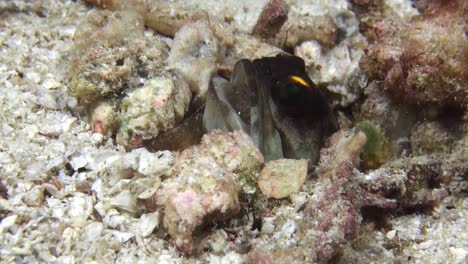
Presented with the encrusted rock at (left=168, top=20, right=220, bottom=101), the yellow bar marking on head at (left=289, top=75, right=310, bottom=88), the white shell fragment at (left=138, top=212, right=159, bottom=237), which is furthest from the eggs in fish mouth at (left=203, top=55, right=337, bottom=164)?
the white shell fragment at (left=138, top=212, right=159, bottom=237)

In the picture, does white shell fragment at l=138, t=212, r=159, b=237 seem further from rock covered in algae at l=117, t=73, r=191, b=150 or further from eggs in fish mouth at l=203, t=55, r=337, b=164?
eggs in fish mouth at l=203, t=55, r=337, b=164

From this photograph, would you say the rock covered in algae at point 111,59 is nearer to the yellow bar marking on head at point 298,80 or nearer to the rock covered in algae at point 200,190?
the rock covered in algae at point 200,190

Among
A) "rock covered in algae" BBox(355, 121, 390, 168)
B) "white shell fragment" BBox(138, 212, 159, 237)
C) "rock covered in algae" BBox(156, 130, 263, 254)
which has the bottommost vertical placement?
"rock covered in algae" BBox(355, 121, 390, 168)

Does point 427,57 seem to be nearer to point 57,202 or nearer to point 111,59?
point 111,59

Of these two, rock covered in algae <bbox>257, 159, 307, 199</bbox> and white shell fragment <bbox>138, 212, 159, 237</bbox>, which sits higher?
rock covered in algae <bbox>257, 159, 307, 199</bbox>

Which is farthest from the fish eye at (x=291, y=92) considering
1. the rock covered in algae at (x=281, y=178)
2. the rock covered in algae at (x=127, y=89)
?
the rock covered in algae at (x=127, y=89)

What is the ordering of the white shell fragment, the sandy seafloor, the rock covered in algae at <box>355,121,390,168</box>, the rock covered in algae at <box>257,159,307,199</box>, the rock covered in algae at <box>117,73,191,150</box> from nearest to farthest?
the sandy seafloor
the white shell fragment
the rock covered in algae at <box>257,159,307,199</box>
the rock covered in algae at <box>117,73,191,150</box>
the rock covered in algae at <box>355,121,390,168</box>
